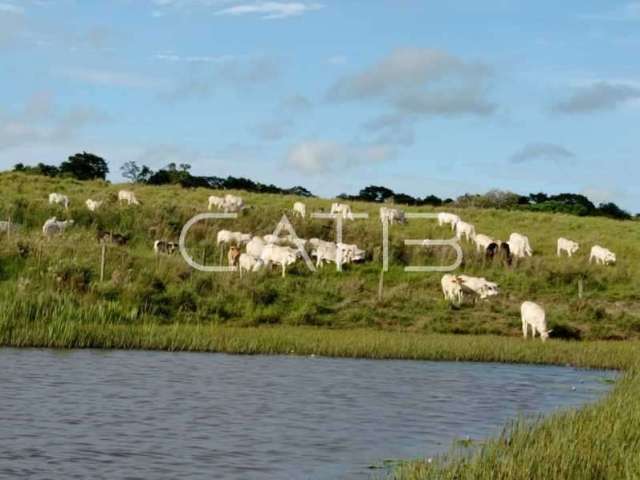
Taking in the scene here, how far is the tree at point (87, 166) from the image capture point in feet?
265

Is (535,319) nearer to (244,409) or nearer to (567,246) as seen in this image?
(244,409)

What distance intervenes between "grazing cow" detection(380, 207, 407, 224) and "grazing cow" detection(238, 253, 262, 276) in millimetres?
13222

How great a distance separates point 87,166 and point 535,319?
5619 cm

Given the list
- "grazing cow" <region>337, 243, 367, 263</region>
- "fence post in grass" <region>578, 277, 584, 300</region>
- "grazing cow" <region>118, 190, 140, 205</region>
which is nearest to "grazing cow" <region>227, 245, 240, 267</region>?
"grazing cow" <region>337, 243, 367, 263</region>


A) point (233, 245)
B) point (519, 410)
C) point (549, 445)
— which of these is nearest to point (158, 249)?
point (233, 245)

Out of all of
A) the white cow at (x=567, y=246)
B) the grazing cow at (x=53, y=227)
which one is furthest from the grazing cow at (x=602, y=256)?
the grazing cow at (x=53, y=227)

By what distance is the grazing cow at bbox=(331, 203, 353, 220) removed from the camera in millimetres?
52375

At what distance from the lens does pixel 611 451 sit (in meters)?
12.8

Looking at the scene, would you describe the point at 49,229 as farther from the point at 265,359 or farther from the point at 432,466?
the point at 432,466

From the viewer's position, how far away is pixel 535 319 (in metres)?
31.9

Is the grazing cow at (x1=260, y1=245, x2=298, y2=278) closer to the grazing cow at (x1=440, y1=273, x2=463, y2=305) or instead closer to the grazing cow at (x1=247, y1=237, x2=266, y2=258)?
the grazing cow at (x1=247, y1=237, x2=266, y2=258)

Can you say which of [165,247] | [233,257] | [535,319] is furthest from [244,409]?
[165,247]

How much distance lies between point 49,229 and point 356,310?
13.5m

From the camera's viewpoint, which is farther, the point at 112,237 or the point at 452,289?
the point at 112,237
